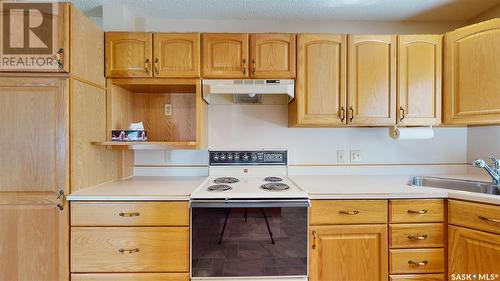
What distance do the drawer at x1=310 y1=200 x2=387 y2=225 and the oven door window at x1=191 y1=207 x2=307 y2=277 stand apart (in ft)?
0.32

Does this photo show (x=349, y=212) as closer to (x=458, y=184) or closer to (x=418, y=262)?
(x=418, y=262)

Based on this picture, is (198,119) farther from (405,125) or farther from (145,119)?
(405,125)

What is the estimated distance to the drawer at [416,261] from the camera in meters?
1.49

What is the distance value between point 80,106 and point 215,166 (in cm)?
105

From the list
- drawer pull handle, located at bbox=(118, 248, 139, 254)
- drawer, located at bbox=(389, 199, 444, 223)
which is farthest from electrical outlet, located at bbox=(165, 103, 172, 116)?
drawer, located at bbox=(389, 199, 444, 223)

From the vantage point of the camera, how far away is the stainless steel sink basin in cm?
176

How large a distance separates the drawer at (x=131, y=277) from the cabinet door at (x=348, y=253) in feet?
2.66

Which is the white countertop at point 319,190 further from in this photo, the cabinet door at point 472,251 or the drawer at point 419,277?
the drawer at point 419,277

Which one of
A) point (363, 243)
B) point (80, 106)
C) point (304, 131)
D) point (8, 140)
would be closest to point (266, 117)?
point (304, 131)

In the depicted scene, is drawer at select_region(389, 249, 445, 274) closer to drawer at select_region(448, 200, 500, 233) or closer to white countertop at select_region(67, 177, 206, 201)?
drawer at select_region(448, 200, 500, 233)

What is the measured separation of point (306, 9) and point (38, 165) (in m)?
2.14

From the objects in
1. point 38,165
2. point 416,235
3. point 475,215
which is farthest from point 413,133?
point 38,165

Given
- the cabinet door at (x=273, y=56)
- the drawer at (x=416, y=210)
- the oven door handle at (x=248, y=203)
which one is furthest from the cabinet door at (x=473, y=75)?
the oven door handle at (x=248, y=203)

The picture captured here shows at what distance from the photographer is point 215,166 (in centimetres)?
208
